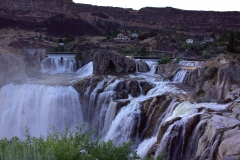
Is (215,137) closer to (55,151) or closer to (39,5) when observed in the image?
(55,151)

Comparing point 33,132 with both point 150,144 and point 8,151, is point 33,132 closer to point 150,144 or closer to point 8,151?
point 150,144

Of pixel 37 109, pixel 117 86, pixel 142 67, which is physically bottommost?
pixel 37 109

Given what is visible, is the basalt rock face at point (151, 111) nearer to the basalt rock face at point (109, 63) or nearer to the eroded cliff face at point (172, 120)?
the eroded cliff face at point (172, 120)

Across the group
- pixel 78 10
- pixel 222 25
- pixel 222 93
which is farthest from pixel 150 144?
pixel 78 10

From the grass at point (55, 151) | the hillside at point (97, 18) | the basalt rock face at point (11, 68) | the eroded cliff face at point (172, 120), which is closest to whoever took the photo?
the grass at point (55, 151)

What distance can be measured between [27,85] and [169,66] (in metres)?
11.8

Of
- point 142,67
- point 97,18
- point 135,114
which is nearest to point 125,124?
point 135,114

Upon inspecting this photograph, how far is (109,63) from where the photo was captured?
28.0 metres

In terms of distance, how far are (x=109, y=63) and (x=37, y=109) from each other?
8.21 m

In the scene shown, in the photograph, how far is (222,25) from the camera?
8062 centimetres

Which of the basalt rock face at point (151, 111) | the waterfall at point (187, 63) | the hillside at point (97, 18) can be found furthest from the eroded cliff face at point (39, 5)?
the basalt rock face at point (151, 111)

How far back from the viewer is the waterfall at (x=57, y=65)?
32219mm

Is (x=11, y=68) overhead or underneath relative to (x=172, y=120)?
underneath

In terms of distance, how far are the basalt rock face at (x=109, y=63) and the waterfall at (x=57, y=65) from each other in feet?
17.2
